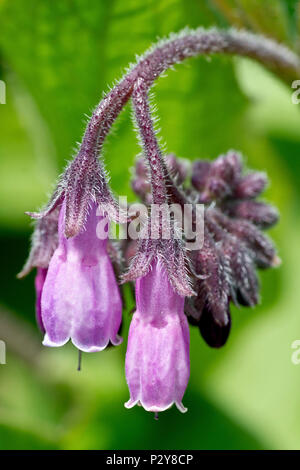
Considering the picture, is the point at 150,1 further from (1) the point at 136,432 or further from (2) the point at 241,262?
(1) the point at 136,432

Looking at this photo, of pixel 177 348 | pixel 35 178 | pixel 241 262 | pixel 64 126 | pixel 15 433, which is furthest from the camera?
pixel 35 178

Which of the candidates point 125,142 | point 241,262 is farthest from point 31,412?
point 241,262

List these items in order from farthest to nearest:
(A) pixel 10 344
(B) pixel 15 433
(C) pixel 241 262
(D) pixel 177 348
Result: (A) pixel 10 344
(B) pixel 15 433
(C) pixel 241 262
(D) pixel 177 348

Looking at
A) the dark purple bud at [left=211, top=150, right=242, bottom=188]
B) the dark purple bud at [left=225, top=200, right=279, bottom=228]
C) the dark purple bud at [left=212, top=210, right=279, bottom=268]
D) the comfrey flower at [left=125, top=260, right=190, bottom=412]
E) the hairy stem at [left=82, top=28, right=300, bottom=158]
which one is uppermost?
the hairy stem at [left=82, top=28, right=300, bottom=158]

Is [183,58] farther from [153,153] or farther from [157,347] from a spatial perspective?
[157,347]

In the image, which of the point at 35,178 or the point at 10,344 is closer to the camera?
the point at 10,344

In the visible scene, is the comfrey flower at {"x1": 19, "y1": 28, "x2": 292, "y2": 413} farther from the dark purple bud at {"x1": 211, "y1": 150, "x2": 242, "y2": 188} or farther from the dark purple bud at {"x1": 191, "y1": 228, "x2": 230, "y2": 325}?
the dark purple bud at {"x1": 211, "y1": 150, "x2": 242, "y2": 188}

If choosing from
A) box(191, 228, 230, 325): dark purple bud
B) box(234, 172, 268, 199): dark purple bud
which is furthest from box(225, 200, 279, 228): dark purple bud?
box(191, 228, 230, 325): dark purple bud
